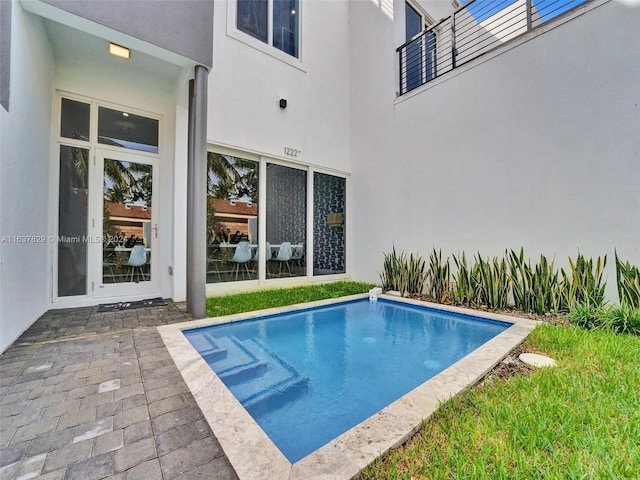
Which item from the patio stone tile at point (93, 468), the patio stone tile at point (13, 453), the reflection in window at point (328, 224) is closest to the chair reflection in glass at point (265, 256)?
the reflection in window at point (328, 224)

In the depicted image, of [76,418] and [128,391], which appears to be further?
[128,391]

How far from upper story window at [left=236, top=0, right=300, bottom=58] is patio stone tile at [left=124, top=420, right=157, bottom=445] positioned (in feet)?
23.5

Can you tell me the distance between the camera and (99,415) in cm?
191

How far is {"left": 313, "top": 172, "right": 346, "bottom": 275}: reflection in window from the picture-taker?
7391mm

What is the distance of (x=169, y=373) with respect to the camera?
2514mm

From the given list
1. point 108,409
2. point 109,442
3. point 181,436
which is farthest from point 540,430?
point 108,409

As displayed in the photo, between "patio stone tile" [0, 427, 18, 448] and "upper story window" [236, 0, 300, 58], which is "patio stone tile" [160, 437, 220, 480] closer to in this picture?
"patio stone tile" [0, 427, 18, 448]

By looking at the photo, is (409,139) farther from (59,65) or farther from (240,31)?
(59,65)

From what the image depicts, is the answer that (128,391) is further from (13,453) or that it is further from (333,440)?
(333,440)

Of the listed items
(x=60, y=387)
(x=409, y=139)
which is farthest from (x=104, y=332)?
(x=409, y=139)

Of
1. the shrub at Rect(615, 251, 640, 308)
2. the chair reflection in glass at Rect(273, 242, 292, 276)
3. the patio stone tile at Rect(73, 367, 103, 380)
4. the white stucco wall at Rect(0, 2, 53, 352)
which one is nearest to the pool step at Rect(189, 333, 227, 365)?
the patio stone tile at Rect(73, 367, 103, 380)

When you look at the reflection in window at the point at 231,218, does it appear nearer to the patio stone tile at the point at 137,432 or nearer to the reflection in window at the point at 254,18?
the reflection in window at the point at 254,18

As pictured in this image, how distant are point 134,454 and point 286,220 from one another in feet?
18.0

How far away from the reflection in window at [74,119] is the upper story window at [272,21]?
3.50 metres
